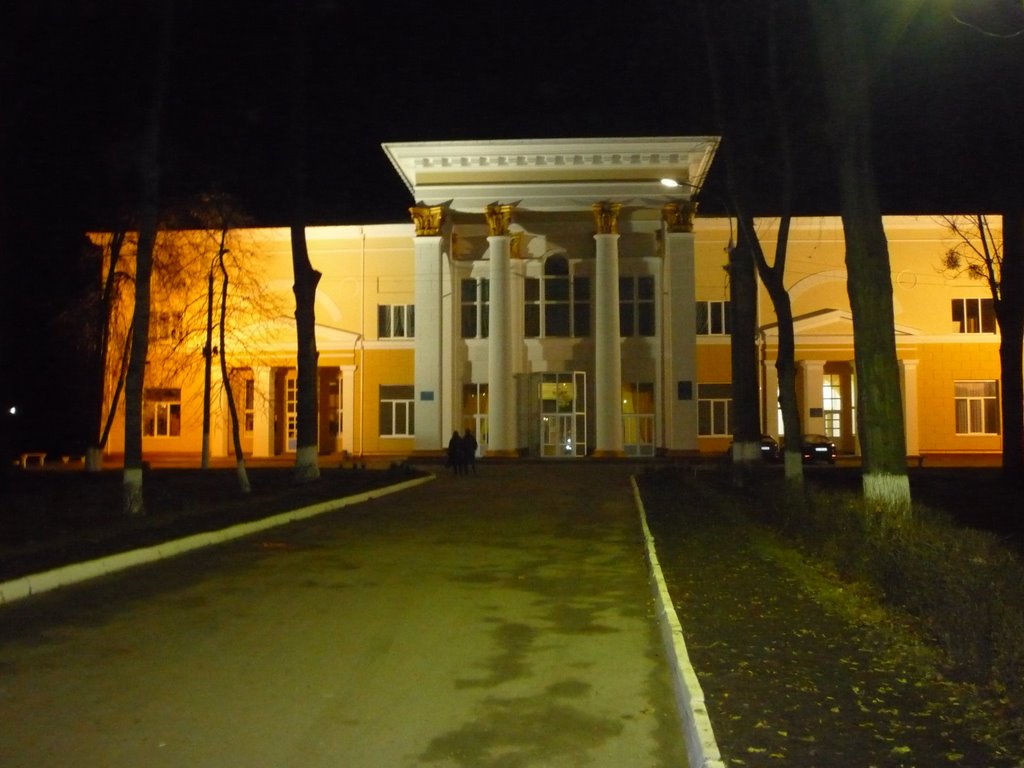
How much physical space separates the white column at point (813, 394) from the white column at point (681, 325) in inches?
210

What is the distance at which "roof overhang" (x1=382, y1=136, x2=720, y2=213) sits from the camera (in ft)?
151

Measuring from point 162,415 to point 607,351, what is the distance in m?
22.4

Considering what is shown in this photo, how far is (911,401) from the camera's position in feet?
156

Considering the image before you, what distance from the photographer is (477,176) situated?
4703 cm

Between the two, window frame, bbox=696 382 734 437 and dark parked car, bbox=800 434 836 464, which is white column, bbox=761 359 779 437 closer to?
window frame, bbox=696 382 734 437

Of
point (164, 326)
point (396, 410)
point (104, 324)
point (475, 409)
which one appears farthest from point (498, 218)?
point (104, 324)

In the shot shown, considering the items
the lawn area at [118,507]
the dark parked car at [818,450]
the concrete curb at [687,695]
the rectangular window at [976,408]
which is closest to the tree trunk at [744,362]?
the lawn area at [118,507]

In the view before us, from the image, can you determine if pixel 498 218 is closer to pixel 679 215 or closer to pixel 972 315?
pixel 679 215

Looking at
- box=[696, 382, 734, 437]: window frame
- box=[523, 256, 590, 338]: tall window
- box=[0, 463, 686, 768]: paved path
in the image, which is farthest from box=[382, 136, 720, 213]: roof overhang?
box=[0, 463, 686, 768]: paved path

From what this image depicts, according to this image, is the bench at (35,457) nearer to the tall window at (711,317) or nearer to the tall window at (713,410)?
the tall window at (713,410)

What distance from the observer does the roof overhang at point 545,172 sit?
46.1m

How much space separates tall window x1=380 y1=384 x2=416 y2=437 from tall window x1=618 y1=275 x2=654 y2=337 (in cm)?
1055

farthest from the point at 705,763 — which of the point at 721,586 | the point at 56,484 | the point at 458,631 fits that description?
the point at 56,484

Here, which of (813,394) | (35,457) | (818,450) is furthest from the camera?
(35,457)
